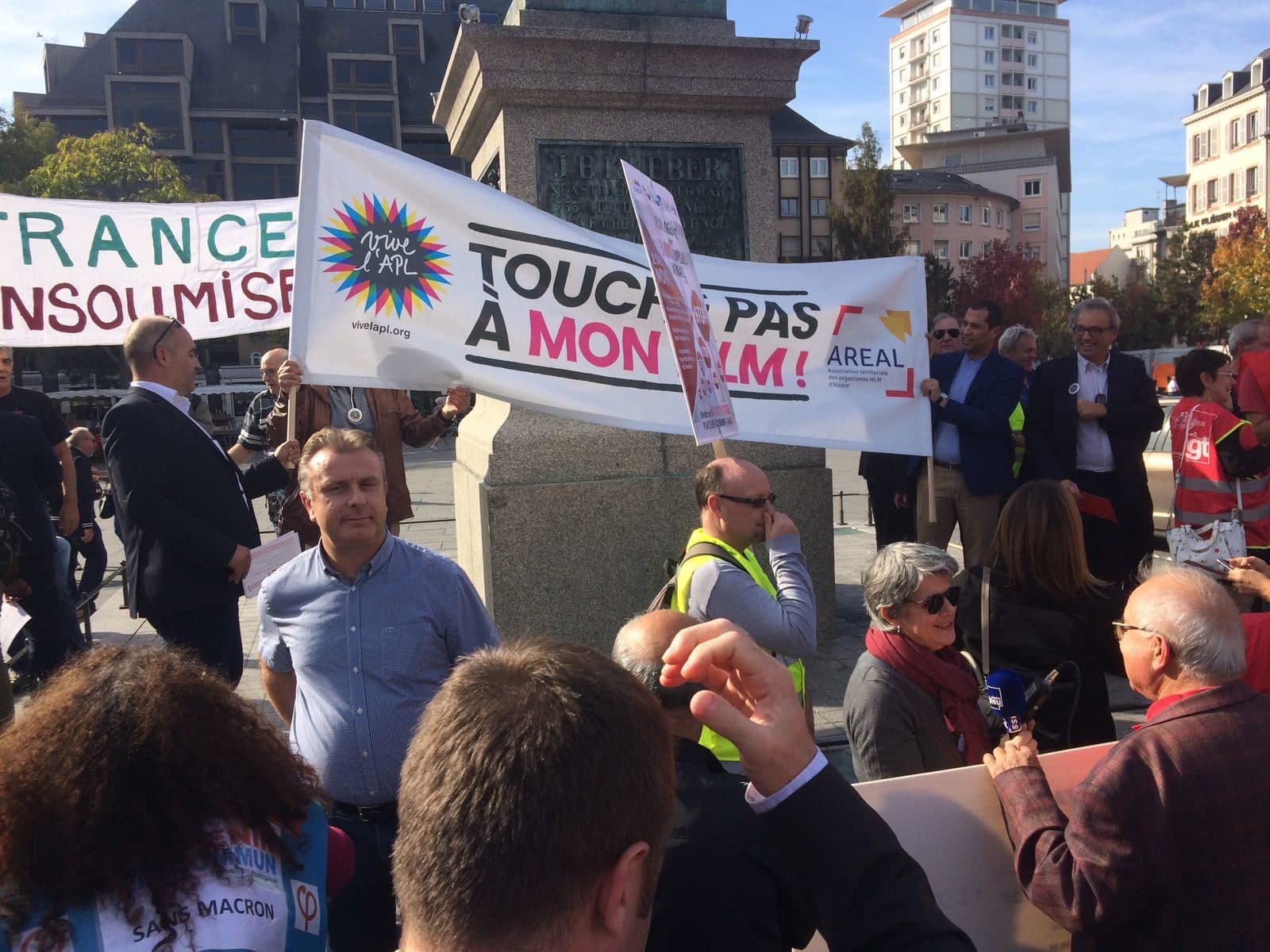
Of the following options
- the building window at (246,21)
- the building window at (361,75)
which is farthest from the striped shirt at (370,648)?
the building window at (246,21)

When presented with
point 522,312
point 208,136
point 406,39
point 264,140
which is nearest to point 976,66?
point 406,39

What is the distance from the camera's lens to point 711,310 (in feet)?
15.0

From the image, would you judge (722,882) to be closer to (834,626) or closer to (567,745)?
(567,745)

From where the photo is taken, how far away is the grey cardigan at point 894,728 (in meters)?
2.78

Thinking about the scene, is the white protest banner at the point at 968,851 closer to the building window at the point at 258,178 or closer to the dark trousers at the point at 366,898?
the dark trousers at the point at 366,898

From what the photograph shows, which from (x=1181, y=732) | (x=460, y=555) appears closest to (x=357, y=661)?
(x=1181, y=732)

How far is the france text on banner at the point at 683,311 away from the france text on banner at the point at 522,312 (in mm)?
310

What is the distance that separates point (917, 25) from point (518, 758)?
5122 inches

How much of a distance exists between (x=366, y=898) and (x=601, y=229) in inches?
153

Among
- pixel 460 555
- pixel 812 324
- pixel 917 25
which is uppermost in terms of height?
pixel 917 25

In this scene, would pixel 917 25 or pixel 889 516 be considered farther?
pixel 917 25

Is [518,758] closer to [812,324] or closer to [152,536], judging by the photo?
[152,536]

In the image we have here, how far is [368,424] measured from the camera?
564 cm

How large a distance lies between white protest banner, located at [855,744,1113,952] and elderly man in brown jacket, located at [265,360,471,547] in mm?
3333
